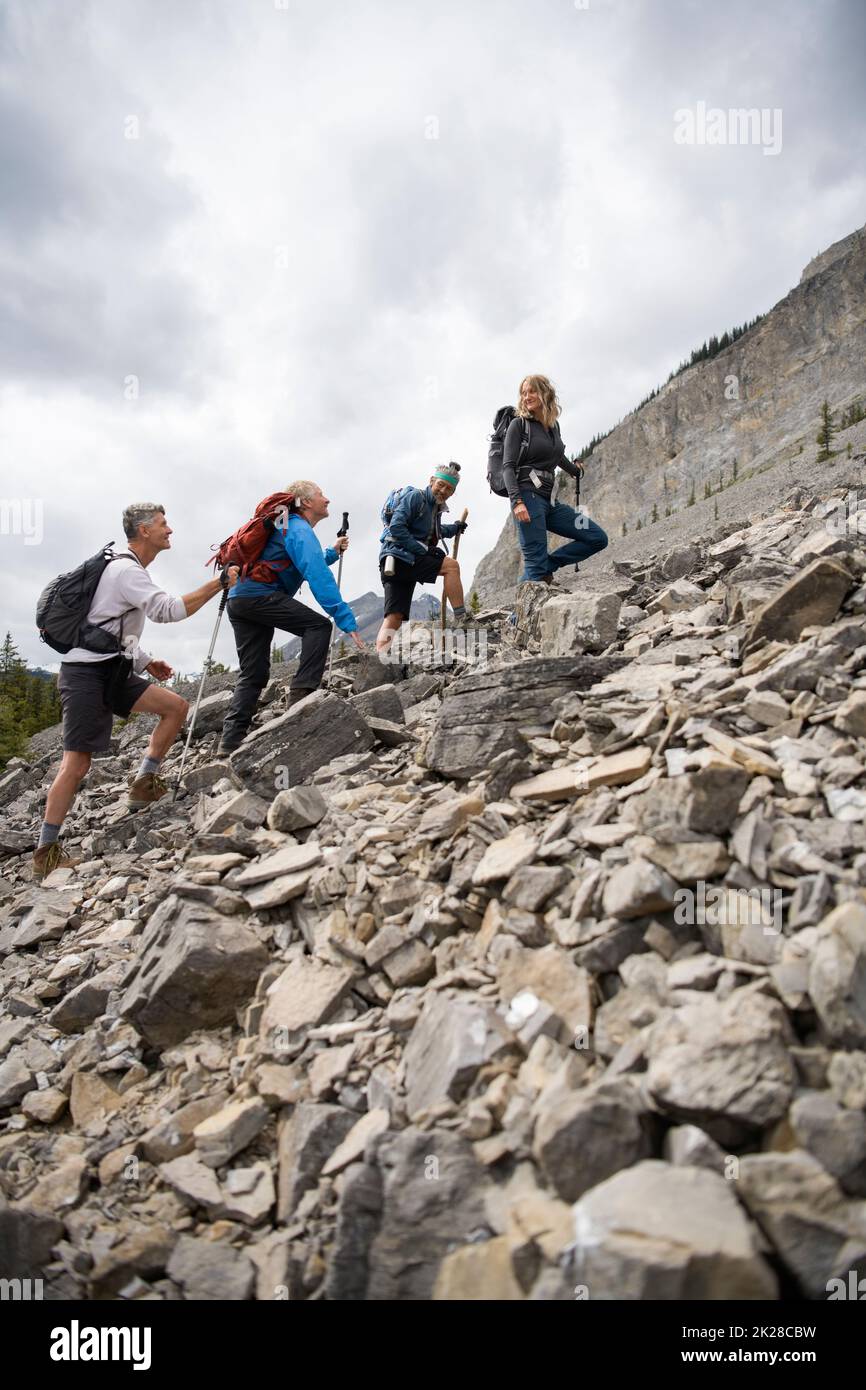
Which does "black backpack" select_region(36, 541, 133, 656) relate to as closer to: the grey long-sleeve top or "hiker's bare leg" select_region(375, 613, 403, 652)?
"hiker's bare leg" select_region(375, 613, 403, 652)

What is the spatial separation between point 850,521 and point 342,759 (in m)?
6.70

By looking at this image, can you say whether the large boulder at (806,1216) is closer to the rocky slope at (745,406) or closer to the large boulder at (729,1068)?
the large boulder at (729,1068)

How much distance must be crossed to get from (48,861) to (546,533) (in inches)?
292

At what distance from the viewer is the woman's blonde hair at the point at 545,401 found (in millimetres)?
9242

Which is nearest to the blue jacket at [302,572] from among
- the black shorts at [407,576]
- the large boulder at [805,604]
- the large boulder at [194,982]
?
the black shorts at [407,576]

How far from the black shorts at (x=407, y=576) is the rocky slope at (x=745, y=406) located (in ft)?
269

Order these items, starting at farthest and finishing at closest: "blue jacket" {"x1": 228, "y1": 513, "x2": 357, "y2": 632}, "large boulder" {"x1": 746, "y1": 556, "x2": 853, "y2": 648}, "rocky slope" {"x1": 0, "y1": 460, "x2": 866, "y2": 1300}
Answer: "blue jacket" {"x1": 228, "y1": 513, "x2": 357, "y2": 632} < "large boulder" {"x1": 746, "y1": 556, "x2": 853, "y2": 648} < "rocky slope" {"x1": 0, "y1": 460, "x2": 866, "y2": 1300}

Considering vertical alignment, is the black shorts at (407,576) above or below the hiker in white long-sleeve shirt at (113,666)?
above

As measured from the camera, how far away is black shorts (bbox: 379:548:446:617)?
1018 cm

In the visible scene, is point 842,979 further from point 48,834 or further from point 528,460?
point 48,834

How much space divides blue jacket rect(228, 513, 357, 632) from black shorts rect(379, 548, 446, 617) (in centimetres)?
175

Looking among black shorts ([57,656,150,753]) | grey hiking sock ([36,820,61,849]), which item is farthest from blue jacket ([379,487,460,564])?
grey hiking sock ([36,820,61,849])
